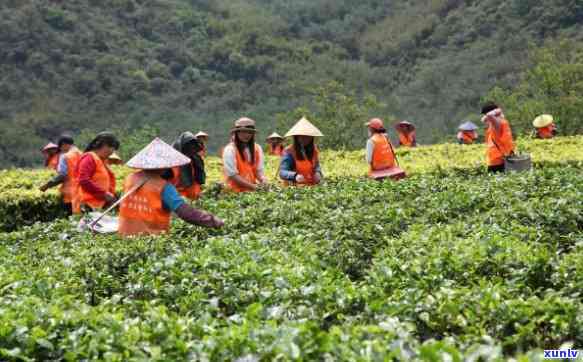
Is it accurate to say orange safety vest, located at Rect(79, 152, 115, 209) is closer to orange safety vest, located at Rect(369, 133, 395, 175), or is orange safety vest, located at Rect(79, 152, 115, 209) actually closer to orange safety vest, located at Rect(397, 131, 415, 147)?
orange safety vest, located at Rect(369, 133, 395, 175)

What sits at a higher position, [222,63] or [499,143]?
[222,63]

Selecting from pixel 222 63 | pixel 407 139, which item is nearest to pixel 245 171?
pixel 407 139

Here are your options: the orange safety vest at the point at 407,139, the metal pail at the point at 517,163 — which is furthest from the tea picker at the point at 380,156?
the orange safety vest at the point at 407,139

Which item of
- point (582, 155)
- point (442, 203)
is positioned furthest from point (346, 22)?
point (442, 203)

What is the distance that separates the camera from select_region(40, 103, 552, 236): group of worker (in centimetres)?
690

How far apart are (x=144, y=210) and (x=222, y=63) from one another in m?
52.4

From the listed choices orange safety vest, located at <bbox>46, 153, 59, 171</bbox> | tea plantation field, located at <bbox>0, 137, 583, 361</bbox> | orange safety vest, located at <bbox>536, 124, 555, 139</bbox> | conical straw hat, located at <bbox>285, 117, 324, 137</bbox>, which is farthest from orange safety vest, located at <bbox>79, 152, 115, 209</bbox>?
orange safety vest, located at <bbox>536, 124, 555, 139</bbox>

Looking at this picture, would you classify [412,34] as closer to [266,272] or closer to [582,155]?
[582,155]

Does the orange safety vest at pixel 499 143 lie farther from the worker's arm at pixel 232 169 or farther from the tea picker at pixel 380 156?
the worker's arm at pixel 232 169

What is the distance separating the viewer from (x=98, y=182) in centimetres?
874

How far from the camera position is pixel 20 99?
47.1 m

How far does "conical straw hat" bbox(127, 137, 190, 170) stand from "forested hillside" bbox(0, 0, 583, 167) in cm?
3207

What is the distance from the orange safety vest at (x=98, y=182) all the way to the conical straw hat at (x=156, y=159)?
186cm

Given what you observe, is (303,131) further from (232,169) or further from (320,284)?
(320,284)
